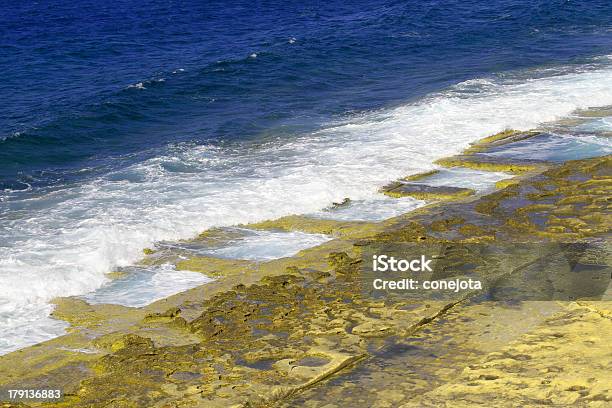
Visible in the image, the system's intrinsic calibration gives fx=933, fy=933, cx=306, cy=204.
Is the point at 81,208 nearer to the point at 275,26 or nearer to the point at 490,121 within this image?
the point at 490,121

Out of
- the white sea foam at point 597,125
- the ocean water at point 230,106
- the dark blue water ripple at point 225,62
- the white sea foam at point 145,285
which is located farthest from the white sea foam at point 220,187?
the dark blue water ripple at point 225,62

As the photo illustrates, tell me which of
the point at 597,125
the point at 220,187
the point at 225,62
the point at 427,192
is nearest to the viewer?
the point at 427,192

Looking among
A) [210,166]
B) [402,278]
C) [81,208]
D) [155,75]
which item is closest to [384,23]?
[155,75]

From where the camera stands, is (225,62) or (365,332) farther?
(225,62)

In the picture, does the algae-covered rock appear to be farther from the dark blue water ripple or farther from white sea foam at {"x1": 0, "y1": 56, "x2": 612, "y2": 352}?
the dark blue water ripple

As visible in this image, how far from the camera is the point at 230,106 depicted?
25.8 m

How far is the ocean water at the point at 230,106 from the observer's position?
15.3 m

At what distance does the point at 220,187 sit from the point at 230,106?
28.9ft

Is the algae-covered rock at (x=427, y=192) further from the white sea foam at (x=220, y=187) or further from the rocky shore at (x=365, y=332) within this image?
the rocky shore at (x=365, y=332)

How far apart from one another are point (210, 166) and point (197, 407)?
1069 centimetres

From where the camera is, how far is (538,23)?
36750 mm

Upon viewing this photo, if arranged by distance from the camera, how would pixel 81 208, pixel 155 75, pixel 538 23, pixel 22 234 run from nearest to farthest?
pixel 22 234, pixel 81 208, pixel 155 75, pixel 538 23

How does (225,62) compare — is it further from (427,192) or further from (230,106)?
(427,192)

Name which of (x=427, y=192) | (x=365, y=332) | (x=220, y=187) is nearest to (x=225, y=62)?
(x=220, y=187)
